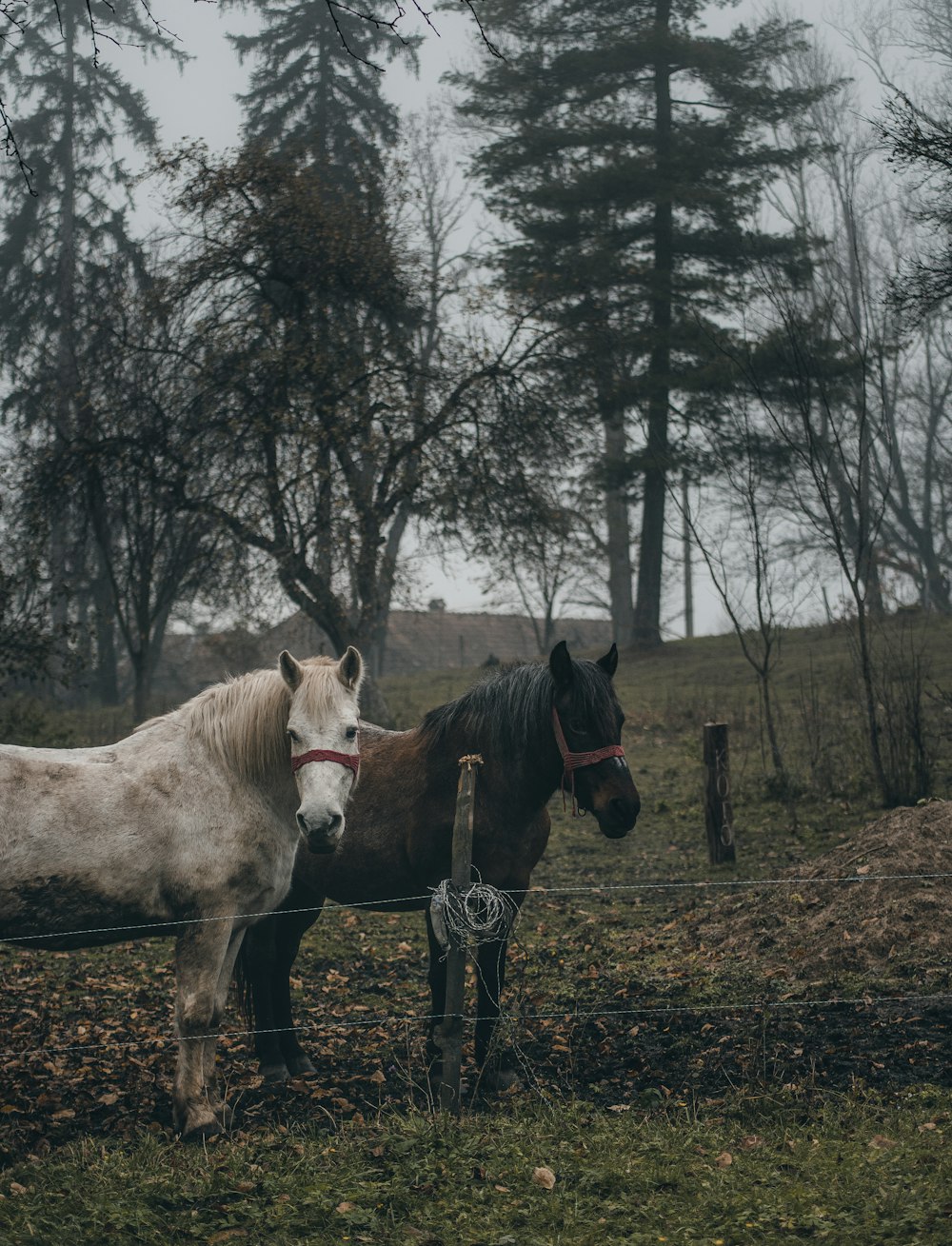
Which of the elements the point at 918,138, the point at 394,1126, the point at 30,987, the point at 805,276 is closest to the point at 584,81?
the point at 805,276

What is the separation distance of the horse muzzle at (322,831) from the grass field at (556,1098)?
116 cm

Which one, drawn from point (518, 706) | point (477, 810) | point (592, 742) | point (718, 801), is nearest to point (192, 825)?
point (477, 810)

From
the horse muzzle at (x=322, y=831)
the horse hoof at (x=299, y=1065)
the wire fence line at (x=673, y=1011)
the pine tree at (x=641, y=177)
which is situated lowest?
the horse hoof at (x=299, y=1065)

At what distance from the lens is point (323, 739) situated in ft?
17.3

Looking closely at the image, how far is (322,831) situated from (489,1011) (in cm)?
156

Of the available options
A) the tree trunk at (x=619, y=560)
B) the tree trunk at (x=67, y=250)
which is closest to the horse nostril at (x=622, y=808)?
the tree trunk at (x=67, y=250)

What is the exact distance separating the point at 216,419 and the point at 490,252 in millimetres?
11007

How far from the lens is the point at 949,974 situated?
7.06 metres

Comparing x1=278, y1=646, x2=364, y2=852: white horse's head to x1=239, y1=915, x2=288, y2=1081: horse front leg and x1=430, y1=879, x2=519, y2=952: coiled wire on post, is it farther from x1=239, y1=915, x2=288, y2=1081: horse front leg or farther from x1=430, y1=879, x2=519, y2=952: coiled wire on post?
x1=239, y1=915, x2=288, y2=1081: horse front leg

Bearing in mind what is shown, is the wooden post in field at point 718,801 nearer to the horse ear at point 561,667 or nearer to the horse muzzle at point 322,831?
the horse ear at point 561,667

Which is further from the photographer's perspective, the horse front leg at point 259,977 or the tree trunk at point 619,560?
the tree trunk at point 619,560

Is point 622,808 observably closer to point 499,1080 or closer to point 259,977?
point 499,1080

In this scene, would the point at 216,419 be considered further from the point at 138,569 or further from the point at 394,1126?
the point at 394,1126

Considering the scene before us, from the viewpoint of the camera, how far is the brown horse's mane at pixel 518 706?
599 cm
